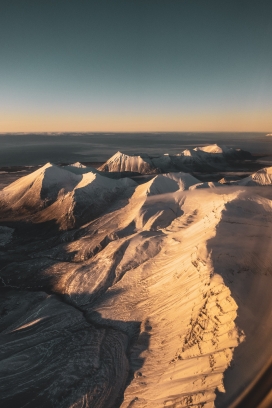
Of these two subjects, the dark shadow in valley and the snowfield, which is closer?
the snowfield

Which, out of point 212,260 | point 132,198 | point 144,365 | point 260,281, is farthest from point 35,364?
point 132,198

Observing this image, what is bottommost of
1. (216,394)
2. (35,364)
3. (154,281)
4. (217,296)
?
(35,364)

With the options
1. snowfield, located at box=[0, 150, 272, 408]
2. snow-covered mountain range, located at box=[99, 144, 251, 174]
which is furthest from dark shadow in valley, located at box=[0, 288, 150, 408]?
snow-covered mountain range, located at box=[99, 144, 251, 174]

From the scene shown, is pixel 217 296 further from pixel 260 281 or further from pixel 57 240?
pixel 57 240

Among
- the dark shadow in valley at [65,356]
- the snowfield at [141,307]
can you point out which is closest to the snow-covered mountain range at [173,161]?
the snowfield at [141,307]

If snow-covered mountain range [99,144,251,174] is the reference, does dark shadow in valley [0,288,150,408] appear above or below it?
below

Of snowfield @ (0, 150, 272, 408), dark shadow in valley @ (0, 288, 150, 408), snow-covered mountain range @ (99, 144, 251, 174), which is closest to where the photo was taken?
snowfield @ (0, 150, 272, 408)

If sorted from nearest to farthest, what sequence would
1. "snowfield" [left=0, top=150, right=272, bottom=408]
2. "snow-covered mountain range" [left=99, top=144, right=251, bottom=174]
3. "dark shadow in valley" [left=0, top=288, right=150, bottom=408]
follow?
"snowfield" [left=0, top=150, right=272, bottom=408]
"dark shadow in valley" [left=0, top=288, right=150, bottom=408]
"snow-covered mountain range" [left=99, top=144, right=251, bottom=174]

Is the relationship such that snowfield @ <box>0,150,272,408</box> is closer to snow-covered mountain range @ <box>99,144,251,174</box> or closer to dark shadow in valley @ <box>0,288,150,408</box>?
dark shadow in valley @ <box>0,288,150,408</box>

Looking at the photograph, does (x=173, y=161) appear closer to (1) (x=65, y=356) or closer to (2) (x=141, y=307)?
(2) (x=141, y=307)

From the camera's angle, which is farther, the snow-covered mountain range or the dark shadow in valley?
the snow-covered mountain range

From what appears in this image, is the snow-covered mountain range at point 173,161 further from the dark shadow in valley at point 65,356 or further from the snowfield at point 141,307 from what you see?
the dark shadow in valley at point 65,356
